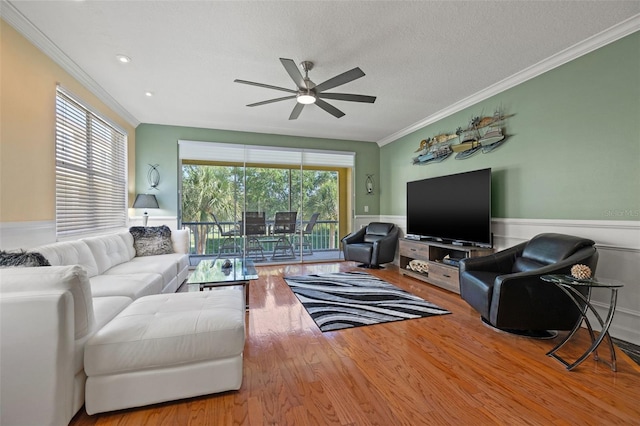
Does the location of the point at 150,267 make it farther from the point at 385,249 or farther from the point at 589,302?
the point at 589,302

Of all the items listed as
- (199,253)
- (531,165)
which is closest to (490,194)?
(531,165)

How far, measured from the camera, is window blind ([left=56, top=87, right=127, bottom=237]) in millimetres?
2912

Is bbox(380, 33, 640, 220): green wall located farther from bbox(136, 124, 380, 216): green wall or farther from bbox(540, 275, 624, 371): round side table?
bbox(136, 124, 380, 216): green wall

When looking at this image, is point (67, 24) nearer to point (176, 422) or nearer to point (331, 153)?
point (176, 422)

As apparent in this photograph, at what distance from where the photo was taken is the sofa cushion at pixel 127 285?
7.51 ft

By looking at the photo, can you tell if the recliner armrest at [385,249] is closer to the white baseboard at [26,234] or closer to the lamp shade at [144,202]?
the lamp shade at [144,202]

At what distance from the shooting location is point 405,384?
176cm

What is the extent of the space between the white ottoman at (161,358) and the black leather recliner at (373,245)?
3.50 metres

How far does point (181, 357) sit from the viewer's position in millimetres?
1538

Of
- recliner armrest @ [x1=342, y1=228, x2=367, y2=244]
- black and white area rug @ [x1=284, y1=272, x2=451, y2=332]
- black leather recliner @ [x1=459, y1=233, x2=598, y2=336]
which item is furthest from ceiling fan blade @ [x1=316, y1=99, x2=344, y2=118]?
recliner armrest @ [x1=342, y1=228, x2=367, y2=244]

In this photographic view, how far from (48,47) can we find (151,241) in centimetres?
237

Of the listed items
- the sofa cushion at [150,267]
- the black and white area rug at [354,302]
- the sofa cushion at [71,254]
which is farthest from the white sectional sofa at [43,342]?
the black and white area rug at [354,302]

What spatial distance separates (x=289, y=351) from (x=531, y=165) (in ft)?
10.7

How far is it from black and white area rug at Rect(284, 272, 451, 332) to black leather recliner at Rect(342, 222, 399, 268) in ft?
2.09
